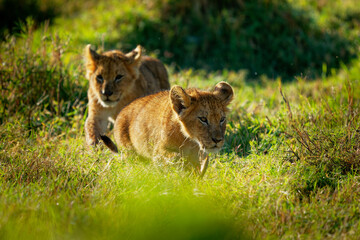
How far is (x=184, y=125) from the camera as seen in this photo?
15.8 feet

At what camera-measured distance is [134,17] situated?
11375 mm

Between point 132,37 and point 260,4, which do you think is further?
point 260,4

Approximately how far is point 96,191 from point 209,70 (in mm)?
6858

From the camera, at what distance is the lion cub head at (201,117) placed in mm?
4660

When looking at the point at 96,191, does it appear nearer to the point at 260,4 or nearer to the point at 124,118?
the point at 124,118

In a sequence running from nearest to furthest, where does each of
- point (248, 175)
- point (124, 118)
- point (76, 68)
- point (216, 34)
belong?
point (248, 175) → point (124, 118) → point (76, 68) → point (216, 34)

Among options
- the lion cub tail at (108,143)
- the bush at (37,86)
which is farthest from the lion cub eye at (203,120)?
the bush at (37,86)

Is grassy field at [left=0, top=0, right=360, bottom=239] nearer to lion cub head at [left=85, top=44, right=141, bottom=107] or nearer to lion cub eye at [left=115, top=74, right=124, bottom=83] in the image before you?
lion cub head at [left=85, top=44, right=141, bottom=107]

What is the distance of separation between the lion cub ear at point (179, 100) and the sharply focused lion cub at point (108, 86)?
1721 mm

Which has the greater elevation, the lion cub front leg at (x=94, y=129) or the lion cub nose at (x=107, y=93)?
the lion cub nose at (x=107, y=93)

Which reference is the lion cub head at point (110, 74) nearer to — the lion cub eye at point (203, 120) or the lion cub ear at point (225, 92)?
the lion cub ear at point (225, 92)

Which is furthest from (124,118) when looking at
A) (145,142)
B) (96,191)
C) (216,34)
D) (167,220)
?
(216,34)

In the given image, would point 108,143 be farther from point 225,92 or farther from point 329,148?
point 329,148

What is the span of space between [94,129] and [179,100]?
1912 mm
